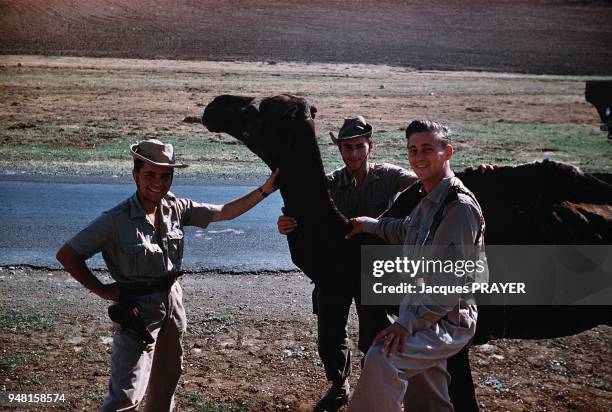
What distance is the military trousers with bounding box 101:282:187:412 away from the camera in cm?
399

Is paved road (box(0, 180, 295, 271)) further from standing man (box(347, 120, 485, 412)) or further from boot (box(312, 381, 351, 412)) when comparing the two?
standing man (box(347, 120, 485, 412))

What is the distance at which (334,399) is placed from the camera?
5328mm

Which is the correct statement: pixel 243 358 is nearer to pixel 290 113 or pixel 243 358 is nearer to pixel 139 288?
pixel 139 288

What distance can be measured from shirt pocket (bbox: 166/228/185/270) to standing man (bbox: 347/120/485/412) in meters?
1.46

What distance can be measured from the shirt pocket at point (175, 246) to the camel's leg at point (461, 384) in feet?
5.73

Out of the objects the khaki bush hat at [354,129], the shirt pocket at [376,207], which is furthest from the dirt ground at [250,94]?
the shirt pocket at [376,207]

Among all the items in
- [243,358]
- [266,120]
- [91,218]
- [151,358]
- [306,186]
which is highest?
[266,120]

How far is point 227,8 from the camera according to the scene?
43219 millimetres

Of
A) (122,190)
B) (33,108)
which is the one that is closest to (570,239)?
(122,190)

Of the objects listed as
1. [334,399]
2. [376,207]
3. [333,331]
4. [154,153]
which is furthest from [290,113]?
[334,399]

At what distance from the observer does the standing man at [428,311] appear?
11.5 ft

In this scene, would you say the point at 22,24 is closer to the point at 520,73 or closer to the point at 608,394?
the point at 520,73

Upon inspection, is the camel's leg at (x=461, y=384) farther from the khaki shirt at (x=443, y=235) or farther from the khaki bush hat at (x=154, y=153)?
the khaki bush hat at (x=154, y=153)

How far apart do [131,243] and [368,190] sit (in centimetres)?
190
